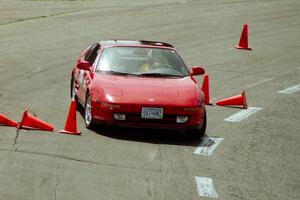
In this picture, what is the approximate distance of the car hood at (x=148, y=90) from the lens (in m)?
12.9

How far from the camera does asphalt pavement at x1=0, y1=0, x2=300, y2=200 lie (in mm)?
9773

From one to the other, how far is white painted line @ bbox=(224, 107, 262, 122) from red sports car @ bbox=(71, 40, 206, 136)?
132 centimetres

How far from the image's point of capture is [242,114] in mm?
15836

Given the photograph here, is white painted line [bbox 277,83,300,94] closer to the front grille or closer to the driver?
the driver

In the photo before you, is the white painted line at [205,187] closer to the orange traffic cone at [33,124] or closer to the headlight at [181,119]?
the headlight at [181,119]

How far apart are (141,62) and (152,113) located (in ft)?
5.70

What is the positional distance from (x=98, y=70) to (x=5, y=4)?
77.9 feet

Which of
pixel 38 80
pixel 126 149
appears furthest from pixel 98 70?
pixel 38 80

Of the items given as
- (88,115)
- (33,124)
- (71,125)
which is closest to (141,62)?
(88,115)

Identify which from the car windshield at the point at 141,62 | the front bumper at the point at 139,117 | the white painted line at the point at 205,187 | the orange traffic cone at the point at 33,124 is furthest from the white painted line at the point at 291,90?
the white painted line at the point at 205,187

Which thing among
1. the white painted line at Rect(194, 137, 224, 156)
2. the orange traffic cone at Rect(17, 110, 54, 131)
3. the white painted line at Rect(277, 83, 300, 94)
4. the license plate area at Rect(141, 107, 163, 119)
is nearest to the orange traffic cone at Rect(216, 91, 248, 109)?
the white painted line at Rect(277, 83, 300, 94)

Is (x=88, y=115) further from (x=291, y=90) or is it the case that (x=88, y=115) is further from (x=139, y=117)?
(x=291, y=90)

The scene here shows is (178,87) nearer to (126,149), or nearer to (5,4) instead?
(126,149)

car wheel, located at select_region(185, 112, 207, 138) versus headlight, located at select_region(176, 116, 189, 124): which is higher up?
headlight, located at select_region(176, 116, 189, 124)
